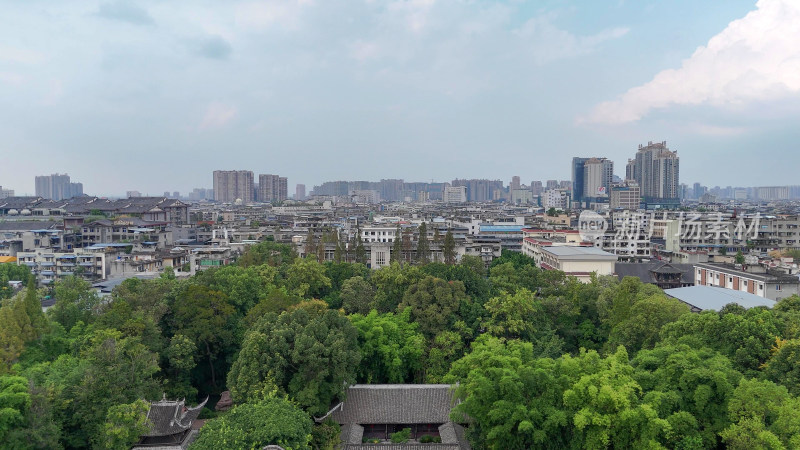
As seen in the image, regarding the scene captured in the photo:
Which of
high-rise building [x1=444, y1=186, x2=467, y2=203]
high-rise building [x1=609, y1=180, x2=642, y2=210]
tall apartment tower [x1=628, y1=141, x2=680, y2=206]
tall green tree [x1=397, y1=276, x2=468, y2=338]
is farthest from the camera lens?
high-rise building [x1=444, y1=186, x2=467, y2=203]

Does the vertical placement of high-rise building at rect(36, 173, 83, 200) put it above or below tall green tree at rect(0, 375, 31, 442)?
above

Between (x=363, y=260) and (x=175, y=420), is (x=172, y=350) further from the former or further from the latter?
(x=363, y=260)

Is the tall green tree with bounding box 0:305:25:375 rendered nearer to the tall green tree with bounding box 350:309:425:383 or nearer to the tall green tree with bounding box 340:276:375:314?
the tall green tree with bounding box 350:309:425:383

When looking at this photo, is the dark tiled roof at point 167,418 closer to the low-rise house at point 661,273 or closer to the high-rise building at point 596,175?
the low-rise house at point 661,273

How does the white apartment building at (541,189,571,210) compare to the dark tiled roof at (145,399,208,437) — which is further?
the white apartment building at (541,189,571,210)

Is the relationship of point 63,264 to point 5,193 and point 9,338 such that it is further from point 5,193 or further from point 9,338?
point 5,193

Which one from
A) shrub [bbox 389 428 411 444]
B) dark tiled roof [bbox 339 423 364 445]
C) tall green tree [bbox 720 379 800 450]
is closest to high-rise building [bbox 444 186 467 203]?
shrub [bbox 389 428 411 444]
